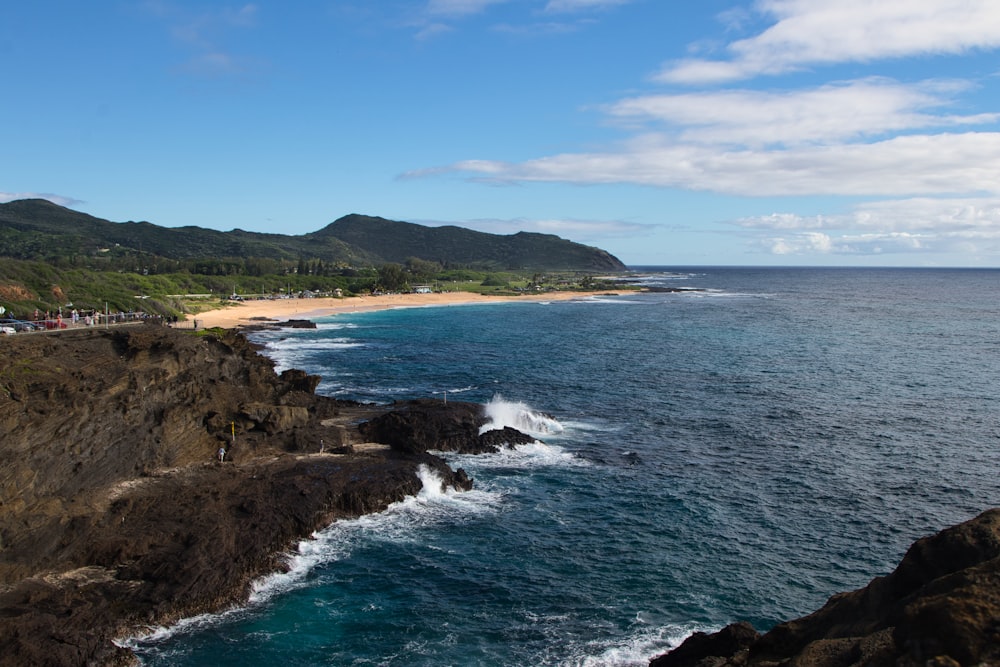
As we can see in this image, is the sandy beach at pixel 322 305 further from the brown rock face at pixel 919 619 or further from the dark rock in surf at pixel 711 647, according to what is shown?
the brown rock face at pixel 919 619

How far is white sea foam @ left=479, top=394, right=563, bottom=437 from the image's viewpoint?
4181 cm

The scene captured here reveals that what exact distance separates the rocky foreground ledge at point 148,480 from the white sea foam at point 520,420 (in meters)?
3.36

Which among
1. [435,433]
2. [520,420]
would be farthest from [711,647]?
[520,420]

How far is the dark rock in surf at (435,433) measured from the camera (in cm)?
3684

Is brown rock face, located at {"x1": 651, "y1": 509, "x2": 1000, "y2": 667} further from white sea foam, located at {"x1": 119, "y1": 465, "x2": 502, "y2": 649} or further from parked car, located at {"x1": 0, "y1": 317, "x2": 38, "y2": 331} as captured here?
parked car, located at {"x1": 0, "y1": 317, "x2": 38, "y2": 331}

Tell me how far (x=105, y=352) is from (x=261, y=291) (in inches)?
4940

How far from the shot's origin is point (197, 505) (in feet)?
84.7

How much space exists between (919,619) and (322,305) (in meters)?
136

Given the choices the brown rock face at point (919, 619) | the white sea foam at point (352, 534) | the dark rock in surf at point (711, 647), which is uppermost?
Result: the brown rock face at point (919, 619)

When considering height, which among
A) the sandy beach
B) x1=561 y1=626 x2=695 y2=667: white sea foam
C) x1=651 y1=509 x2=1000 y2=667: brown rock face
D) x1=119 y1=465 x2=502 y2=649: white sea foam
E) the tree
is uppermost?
the tree

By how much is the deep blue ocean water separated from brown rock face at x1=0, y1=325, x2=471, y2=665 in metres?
1.55

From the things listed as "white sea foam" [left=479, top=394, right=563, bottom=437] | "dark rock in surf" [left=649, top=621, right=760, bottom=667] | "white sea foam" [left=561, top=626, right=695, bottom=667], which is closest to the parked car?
"white sea foam" [left=479, top=394, right=563, bottom=437]

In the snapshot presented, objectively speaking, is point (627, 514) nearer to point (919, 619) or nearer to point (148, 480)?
point (919, 619)

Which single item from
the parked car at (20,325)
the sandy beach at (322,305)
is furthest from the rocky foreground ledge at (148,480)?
the sandy beach at (322,305)
